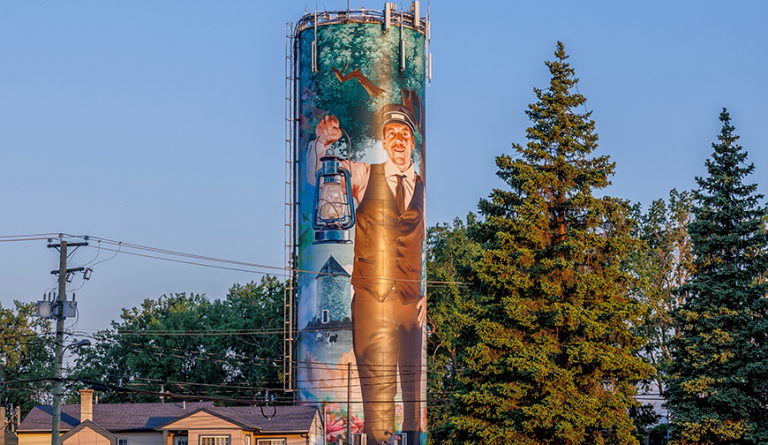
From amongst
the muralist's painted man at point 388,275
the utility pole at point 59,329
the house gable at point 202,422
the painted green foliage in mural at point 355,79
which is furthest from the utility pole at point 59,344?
the painted green foliage in mural at point 355,79

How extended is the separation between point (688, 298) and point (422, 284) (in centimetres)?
2265

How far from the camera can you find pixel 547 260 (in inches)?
1444

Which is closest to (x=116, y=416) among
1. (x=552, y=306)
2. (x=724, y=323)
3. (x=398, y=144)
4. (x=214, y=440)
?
(x=214, y=440)

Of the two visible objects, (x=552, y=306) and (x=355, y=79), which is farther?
(x=355, y=79)

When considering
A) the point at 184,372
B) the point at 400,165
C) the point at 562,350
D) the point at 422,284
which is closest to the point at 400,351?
the point at 422,284

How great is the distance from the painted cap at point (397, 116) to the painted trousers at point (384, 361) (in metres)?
10.1

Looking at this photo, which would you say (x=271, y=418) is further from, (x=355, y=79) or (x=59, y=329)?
(x=59, y=329)

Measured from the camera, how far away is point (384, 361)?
2201 inches

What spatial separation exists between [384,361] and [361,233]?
746cm

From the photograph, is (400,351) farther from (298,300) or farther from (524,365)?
(524,365)

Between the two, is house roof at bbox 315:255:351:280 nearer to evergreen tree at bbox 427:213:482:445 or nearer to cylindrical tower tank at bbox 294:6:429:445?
cylindrical tower tank at bbox 294:6:429:445

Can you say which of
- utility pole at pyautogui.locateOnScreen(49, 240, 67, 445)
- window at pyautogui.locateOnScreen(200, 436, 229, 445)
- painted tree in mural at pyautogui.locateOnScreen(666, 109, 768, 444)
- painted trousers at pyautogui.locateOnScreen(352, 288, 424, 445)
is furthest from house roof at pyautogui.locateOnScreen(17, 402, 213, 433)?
painted tree in mural at pyautogui.locateOnScreen(666, 109, 768, 444)

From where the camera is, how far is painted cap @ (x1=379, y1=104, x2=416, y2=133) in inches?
2263

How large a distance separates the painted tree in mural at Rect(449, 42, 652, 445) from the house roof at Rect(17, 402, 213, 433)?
24931 mm
